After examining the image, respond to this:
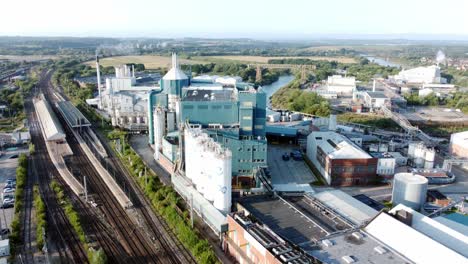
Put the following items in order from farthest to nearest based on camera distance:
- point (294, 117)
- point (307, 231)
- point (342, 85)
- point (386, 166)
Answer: point (342, 85), point (294, 117), point (386, 166), point (307, 231)

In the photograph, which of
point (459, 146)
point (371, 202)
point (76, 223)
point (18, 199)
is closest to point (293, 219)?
point (371, 202)

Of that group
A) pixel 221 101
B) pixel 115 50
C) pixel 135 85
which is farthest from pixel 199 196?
pixel 115 50

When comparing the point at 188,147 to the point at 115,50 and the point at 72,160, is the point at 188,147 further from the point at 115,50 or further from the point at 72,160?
the point at 115,50

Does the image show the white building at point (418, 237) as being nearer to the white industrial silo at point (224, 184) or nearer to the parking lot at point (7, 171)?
the white industrial silo at point (224, 184)

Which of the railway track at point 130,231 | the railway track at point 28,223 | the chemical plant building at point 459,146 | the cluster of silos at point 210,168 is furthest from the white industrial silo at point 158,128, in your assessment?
the chemical plant building at point 459,146

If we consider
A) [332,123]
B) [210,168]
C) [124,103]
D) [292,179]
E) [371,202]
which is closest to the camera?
[210,168]

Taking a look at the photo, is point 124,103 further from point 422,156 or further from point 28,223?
point 422,156

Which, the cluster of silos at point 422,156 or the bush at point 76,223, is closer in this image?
the bush at point 76,223
